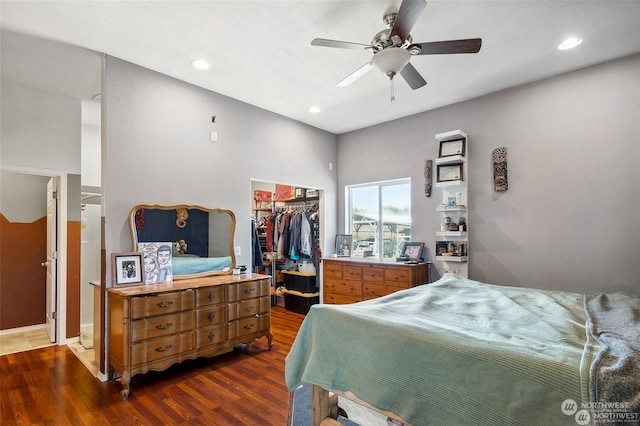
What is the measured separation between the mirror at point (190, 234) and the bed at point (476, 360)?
2.05 meters

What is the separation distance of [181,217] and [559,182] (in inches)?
156

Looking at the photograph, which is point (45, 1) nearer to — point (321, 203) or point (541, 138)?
point (321, 203)

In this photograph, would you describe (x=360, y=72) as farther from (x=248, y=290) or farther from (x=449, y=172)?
(x=248, y=290)

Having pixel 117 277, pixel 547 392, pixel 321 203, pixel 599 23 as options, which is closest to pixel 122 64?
pixel 117 277

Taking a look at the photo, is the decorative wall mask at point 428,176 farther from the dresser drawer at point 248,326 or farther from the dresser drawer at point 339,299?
the dresser drawer at point 248,326

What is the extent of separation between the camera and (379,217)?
4961 millimetres

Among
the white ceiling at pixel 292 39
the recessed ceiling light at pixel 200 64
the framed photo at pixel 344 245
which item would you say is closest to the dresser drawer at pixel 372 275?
the framed photo at pixel 344 245

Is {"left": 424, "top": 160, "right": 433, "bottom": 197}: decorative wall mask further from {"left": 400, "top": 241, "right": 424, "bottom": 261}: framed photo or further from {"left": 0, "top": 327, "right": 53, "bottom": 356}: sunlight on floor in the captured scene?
{"left": 0, "top": 327, "right": 53, "bottom": 356}: sunlight on floor

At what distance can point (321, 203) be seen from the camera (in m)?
5.21

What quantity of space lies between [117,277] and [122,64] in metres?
2.01

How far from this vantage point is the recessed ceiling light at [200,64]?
3051 millimetres

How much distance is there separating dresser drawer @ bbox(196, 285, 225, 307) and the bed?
152 cm

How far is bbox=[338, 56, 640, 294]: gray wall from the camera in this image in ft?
9.62

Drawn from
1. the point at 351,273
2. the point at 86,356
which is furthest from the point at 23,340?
the point at 351,273
